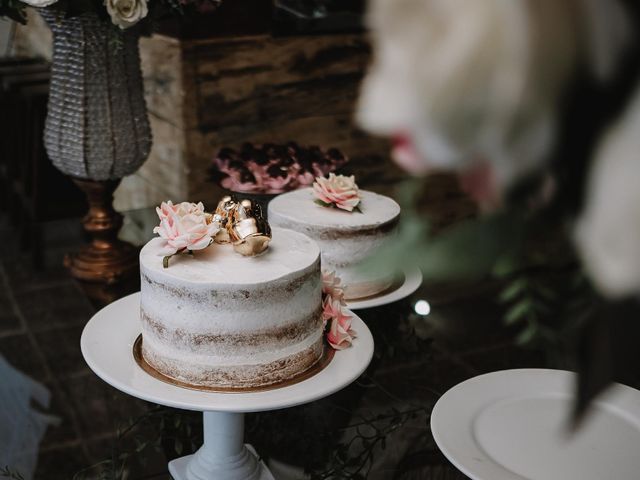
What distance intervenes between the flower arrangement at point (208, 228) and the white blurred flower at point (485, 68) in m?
0.87

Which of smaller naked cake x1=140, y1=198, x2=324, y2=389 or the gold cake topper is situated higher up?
the gold cake topper

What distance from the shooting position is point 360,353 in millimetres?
1149

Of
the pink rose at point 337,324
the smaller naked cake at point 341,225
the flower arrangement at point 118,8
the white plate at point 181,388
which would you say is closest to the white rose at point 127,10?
the flower arrangement at point 118,8

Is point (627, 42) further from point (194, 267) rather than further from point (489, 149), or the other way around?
point (194, 267)

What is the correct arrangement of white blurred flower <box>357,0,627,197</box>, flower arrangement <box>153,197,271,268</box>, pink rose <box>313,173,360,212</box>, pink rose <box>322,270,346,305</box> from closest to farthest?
white blurred flower <box>357,0,627,197</box> → flower arrangement <box>153,197,271,268</box> → pink rose <box>322,270,346,305</box> → pink rose <box>313,173,360,212</box>

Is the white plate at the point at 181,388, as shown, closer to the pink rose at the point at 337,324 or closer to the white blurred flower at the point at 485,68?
the pink rose at the point at 337,324

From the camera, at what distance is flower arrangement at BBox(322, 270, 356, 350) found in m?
1.18

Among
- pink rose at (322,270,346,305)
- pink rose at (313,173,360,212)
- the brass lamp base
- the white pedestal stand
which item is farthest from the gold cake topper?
the brass lamp base

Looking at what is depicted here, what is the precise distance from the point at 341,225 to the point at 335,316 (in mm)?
270

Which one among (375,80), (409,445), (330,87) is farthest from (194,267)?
(330,87)

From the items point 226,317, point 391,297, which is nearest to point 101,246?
point 391,297

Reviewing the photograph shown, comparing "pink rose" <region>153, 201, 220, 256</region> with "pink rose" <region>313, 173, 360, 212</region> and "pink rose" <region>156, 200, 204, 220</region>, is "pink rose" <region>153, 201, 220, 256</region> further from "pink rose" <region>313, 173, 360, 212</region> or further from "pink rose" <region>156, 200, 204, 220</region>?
"pink rose" <region>313, 173, 360, 212</region>

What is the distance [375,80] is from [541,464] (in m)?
0.75

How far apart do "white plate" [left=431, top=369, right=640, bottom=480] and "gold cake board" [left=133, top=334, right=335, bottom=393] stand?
187mm
